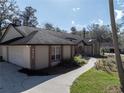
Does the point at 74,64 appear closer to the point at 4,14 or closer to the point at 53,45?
the point at 53,45

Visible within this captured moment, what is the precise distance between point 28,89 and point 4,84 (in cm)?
242

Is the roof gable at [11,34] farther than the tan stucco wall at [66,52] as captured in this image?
No

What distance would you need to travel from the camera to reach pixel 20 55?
2206cm

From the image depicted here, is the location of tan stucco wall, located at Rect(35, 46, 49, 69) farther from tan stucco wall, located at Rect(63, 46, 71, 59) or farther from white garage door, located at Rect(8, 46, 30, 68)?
tan stucco wall, located at Rect(63, 46, 71, 59)

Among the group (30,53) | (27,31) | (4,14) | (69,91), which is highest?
(4,14)

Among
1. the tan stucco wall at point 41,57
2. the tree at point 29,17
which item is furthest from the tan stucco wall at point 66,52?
the tree at point 29,17

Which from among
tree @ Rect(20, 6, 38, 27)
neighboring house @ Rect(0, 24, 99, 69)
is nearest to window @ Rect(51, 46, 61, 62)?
neighboring house @ Rect(0, 24, 99, 69)

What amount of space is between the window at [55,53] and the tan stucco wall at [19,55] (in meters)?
3.50

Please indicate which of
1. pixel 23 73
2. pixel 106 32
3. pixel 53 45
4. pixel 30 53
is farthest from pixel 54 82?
pixel 106 32

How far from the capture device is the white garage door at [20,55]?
2061cm

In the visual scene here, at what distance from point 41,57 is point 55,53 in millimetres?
2965

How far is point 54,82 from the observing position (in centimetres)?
1485

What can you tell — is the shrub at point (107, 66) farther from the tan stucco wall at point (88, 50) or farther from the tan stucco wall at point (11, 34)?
the tan stucco wall at point (88, 50)

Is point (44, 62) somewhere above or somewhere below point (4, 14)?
below
